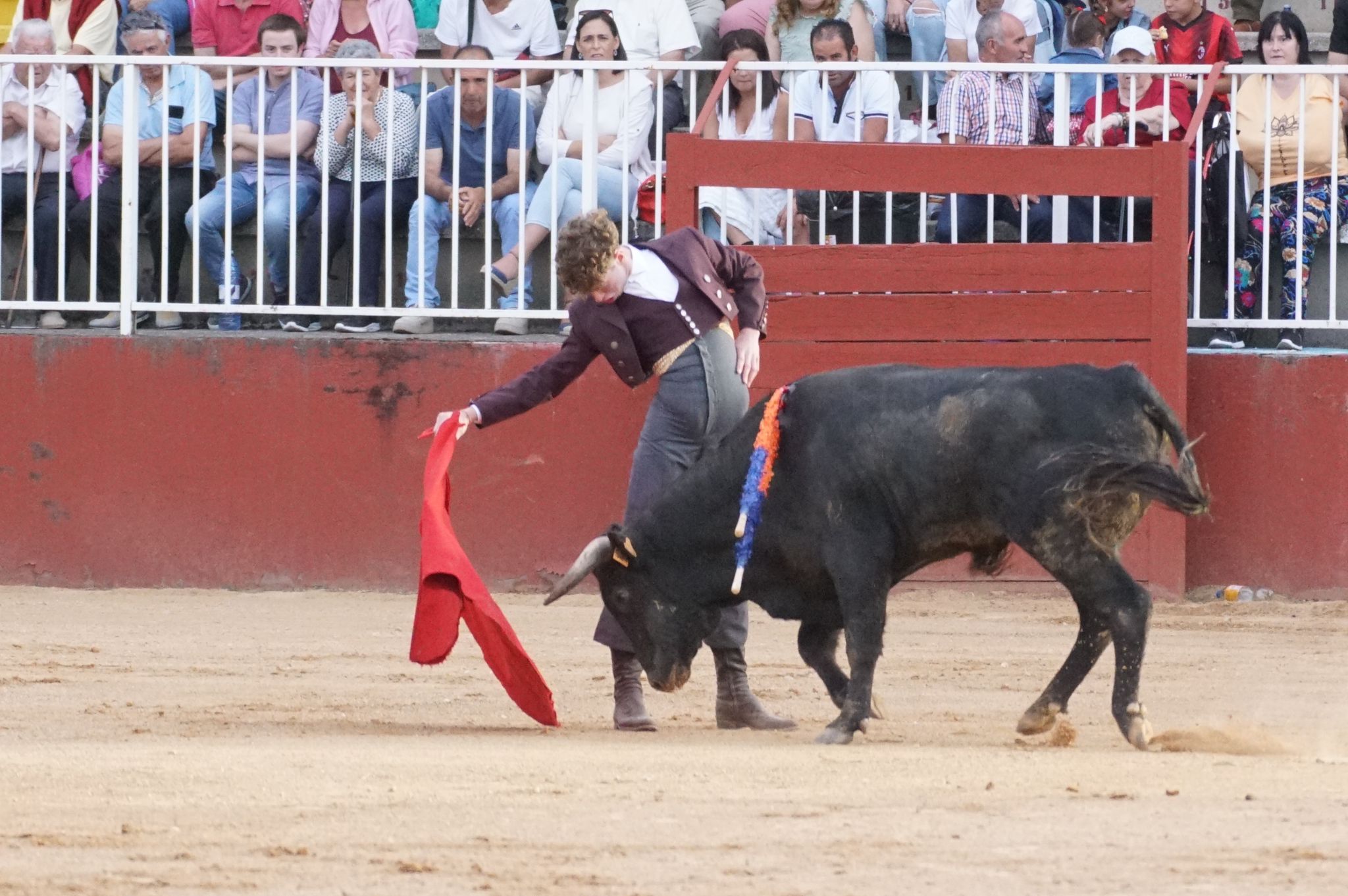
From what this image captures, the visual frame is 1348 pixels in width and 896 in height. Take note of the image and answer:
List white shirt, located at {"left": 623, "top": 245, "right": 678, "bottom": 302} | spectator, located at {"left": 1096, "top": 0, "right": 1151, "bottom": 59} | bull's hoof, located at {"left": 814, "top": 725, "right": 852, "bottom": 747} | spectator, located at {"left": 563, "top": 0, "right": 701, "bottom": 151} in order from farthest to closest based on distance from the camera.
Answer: spectator, located at {"left": 563, "top": 0, "right": 701, "bottom": 151}
spectator, located at {"left": 1096, "top": 0, "right": 1151, "bottom": 59}
white shirt, located at {"left": 623, "top": 245, "right": 678, "bottom": 302}
bull's hoof, located at {"left": 814, "top": 725, "right": 852, "bottom": 747}

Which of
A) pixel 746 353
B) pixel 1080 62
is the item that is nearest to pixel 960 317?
pixel 1080 62

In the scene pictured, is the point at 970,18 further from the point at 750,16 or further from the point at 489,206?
the point at 489,206

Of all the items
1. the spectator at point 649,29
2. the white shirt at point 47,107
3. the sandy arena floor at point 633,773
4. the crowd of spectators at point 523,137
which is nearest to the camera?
the sandy arena floor at point 633,773

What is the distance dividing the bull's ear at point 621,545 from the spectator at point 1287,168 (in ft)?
12.3

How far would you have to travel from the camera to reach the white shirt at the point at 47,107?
9.33m

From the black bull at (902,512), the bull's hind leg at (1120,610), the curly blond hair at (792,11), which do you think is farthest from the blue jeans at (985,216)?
the bull's hind leg at (1120,610)

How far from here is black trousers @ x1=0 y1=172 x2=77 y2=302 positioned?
942cm

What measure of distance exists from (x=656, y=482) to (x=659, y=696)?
3.53 ft

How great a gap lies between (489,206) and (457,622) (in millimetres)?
3188

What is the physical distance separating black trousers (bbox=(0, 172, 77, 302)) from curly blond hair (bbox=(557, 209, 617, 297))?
4.12 m

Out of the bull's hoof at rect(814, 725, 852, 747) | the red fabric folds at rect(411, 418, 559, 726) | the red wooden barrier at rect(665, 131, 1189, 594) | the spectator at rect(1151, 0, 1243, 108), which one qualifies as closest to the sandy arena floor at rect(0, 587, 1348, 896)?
the bull's hoof at rect(814, 725, 852, 747)

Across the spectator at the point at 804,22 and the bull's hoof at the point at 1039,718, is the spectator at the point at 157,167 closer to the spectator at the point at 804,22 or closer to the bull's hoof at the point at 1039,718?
the spectator at the point at 804,22

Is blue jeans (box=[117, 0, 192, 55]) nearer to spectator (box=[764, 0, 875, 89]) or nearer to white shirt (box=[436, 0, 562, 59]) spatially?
white shirt (box=[436, 0, 562, 59])

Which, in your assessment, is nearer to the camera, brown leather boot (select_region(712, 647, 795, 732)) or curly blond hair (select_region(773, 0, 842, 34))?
brown leather boot (select_region(712, 647, 795, 732))
